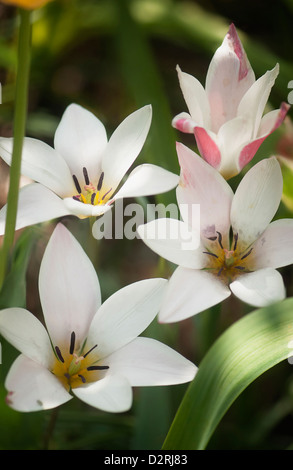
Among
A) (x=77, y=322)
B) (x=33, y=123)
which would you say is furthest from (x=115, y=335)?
(x=33, y=123)

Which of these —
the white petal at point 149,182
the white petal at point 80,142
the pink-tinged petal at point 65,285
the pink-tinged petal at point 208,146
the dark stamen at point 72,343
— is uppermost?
the white petal at point 80,142

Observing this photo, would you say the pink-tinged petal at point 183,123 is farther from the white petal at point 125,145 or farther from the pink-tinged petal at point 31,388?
the pink-tinged petal at point 31,388

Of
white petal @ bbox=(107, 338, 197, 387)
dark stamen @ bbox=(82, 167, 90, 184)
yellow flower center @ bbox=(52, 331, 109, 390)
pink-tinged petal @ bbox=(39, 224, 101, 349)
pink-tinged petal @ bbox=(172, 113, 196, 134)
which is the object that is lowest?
white petal @ bbox=(107, 338, 197, 387)

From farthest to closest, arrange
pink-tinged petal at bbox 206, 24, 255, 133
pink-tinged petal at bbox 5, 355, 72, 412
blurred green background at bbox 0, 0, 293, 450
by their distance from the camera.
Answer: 1. blurred green background at bbox 0, 0, 293, 450
2. pink-tinged petal at bbox 206, 24, 255, 133
3. pink-tinged petal at bbox 5, 355, 72, 412

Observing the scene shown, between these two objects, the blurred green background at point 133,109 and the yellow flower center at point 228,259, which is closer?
the yellow flower center at point 228,259

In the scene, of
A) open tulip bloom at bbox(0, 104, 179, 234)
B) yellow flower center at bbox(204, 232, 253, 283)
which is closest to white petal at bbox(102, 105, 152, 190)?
open tulip bloom at bbox(0, 104, 179, 234)

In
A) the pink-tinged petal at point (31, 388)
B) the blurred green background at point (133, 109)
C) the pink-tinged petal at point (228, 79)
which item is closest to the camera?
the pink-tinged petal at point (31, 388)

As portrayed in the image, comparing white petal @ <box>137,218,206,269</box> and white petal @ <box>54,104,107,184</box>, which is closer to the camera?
white petal @ <box>137,218,206,269</box>

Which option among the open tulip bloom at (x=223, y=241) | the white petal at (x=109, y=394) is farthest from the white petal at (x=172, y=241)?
the white petal at (x=109, y=394)

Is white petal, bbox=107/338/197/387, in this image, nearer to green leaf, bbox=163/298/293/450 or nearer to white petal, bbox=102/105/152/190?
green leaf, bbox=163/298/293/450
